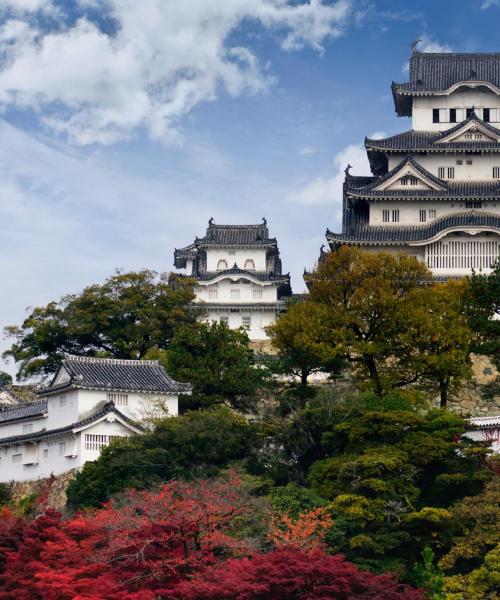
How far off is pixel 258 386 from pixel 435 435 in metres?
11.0

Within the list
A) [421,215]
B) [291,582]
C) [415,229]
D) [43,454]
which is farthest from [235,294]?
[291,582]

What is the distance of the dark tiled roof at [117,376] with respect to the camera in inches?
1750

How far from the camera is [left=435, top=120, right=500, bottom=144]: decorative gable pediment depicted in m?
65.9

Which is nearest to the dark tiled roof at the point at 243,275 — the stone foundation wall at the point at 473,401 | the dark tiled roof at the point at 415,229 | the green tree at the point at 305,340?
the dark tiled roof at the point at 415,229

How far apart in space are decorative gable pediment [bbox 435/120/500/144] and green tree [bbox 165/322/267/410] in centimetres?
2361

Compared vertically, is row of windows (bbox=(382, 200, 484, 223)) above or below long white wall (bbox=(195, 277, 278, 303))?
above

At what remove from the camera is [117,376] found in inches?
1791

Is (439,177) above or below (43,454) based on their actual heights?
above

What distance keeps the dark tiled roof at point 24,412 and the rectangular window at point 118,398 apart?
3102mm

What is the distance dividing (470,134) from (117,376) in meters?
28.4

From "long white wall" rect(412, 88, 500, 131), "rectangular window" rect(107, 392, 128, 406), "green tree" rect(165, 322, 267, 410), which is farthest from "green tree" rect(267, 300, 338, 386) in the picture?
"long white wall" rect(412, 88, 500, 131)

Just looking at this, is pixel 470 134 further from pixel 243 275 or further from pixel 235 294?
pixel 235 294

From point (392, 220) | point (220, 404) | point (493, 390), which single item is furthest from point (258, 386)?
point (392, 220)

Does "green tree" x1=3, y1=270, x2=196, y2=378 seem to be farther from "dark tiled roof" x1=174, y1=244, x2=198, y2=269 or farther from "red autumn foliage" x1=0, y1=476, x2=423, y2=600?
"red autumn foliage" x1=0, y1=476, x2=423, y2=600
